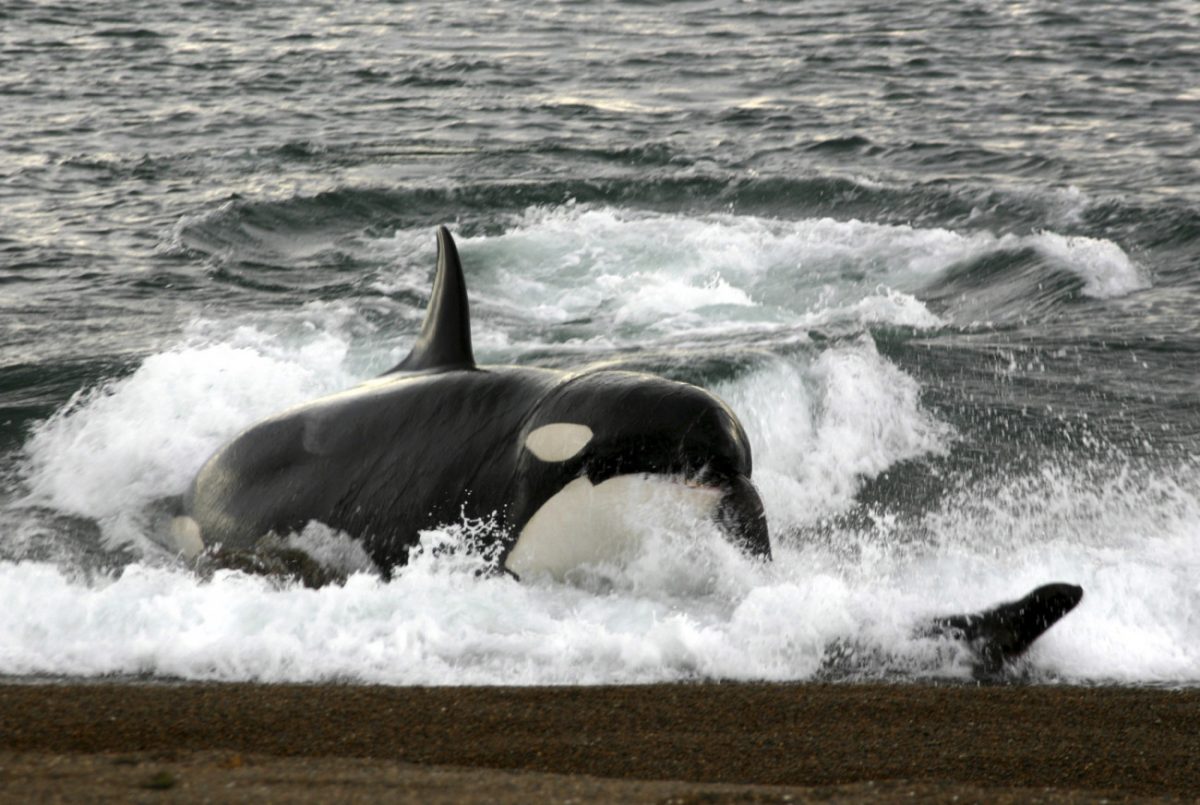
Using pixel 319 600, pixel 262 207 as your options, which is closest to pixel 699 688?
pixel 319 600

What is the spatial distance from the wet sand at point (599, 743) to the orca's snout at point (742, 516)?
3.48 feet

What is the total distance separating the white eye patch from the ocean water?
59 cm

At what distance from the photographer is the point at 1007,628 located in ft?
24.6

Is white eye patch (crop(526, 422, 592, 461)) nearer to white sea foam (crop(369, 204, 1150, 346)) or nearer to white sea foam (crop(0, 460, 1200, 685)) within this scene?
white sea foam (crop(0, 460, 1200, 685))

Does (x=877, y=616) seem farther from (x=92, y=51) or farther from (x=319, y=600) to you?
(x=92, y=51)

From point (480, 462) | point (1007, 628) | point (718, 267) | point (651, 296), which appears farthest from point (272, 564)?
point (718, 267)

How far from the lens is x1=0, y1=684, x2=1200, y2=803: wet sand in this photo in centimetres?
525

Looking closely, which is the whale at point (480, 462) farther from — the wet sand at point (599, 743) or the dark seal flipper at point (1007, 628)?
the wet sand at point (599, 743)

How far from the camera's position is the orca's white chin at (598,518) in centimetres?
765

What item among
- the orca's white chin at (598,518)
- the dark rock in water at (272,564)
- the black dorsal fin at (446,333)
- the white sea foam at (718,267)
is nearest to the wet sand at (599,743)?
the orca's white chin at (598,518)

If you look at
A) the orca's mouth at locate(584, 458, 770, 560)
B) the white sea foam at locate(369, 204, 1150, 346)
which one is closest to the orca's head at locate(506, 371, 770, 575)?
the orca's mouth at locate(584, 458, 770, 560)

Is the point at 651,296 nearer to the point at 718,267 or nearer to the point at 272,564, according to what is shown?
the point at 718,267

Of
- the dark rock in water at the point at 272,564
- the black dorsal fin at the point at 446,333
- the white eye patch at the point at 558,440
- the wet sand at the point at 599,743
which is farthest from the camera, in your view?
the black dorsal fin at the point at 446,333

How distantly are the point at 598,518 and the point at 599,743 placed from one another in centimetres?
193
